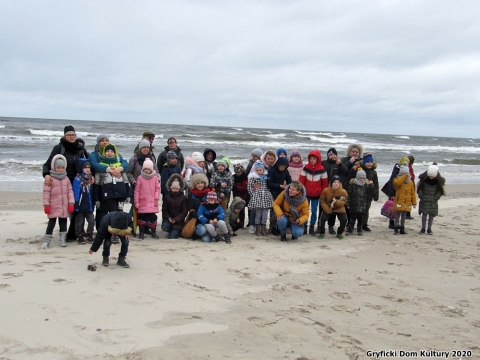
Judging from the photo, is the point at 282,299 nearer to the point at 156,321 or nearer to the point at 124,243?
the point at 156,321

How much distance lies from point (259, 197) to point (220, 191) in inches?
27.9

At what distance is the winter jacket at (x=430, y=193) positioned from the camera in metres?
8.56

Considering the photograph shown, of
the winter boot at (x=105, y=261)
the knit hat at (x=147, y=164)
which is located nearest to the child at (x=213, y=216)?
the knit hat at (x=147, y=164)

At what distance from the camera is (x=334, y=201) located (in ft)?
25.8

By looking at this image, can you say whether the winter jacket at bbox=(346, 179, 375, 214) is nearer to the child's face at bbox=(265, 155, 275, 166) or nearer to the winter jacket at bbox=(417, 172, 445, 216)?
the winter jacket at bbox=(417, 172, 445, 216)

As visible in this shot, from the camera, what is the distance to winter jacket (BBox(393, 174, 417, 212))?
8492 mm

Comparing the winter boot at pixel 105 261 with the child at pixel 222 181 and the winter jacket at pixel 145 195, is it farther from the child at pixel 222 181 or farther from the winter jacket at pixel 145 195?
the child at pixel 222 181

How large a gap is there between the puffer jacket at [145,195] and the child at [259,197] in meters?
1.76

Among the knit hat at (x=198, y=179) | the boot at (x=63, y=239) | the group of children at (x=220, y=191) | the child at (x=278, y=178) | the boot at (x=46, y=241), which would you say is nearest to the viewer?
the boot at (x=46, y=241)

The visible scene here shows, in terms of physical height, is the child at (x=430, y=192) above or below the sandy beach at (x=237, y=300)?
above

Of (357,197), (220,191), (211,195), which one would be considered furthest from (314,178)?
(211,195)

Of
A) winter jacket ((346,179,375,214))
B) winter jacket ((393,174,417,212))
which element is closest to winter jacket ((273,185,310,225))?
winter jacket ((346,179,375,214))

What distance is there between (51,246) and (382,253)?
16.5 feet

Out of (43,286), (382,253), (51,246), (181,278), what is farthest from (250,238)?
(43,286)
